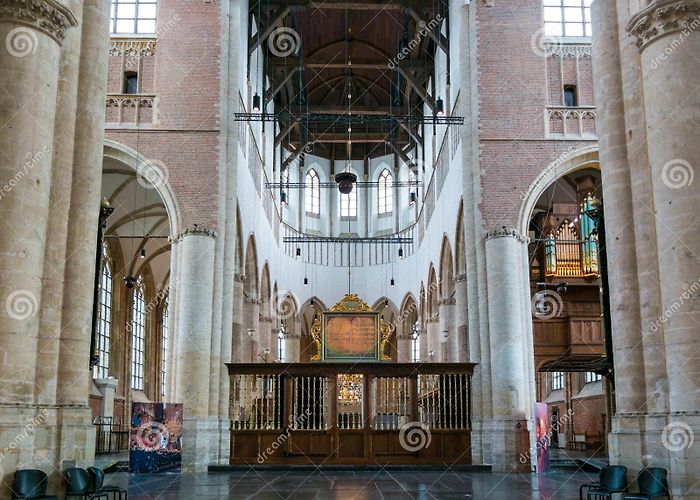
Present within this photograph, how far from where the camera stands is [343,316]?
25.1 m

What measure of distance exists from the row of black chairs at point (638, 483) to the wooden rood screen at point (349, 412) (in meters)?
10.2

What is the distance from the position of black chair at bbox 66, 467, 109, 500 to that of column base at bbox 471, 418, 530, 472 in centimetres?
1271

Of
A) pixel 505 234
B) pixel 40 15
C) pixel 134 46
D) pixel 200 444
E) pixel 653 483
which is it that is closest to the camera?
pixel 653 483

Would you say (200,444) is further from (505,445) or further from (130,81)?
(130,81)

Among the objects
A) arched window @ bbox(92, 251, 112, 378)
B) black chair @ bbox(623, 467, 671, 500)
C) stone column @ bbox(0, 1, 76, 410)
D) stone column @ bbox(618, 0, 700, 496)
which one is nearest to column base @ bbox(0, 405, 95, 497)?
stone column @ bbox(0, 1, 76, 410)

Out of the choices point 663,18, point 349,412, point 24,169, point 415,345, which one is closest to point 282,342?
point 415,345

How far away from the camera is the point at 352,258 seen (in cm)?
4575

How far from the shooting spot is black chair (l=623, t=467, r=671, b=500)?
1093 centimetres

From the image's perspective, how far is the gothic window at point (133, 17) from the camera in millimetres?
24734

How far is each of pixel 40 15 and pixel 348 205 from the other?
122ft

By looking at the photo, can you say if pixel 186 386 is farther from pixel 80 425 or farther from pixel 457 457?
pixel 80 425

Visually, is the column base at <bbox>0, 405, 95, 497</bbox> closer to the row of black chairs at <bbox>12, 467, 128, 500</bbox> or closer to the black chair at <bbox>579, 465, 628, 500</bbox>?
the row of black chairs at <bbox>12, 467, 128, 500</bbox>

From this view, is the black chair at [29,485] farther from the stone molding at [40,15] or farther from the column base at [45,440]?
the stone molding at [40,15]

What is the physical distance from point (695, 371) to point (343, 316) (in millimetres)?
15028
